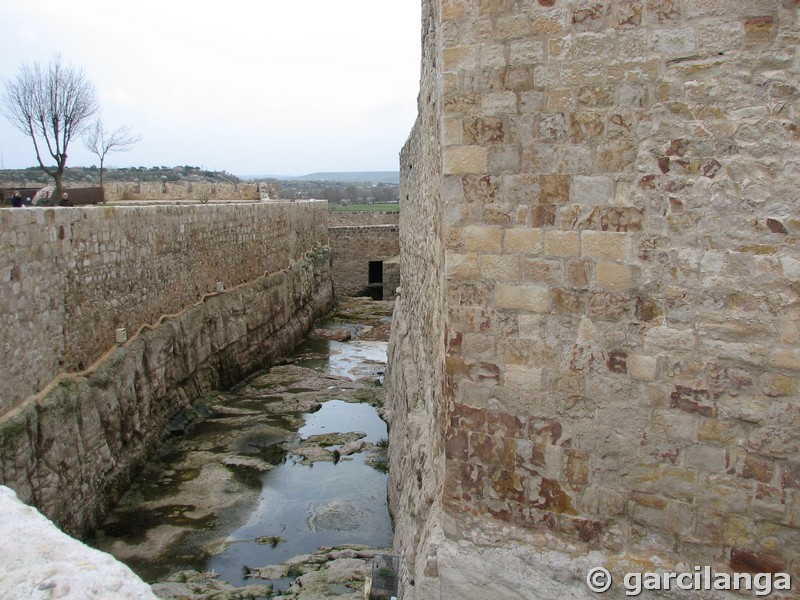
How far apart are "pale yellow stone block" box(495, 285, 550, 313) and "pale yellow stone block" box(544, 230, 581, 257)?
0.19 meters

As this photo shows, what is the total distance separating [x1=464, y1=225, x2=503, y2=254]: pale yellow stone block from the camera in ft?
10.5

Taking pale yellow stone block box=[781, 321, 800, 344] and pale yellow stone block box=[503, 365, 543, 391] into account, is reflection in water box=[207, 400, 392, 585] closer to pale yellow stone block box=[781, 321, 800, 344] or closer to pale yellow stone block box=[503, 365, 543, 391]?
pale yellow stone block box=[503, 365, 543, 391]

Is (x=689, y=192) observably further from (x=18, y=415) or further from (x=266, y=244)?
(x=266, y=244)

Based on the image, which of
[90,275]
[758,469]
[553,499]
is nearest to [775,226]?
[758,469]

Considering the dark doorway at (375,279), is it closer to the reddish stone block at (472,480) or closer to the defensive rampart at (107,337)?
the defensive rampart at (107,337)

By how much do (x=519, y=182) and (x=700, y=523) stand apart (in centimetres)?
175

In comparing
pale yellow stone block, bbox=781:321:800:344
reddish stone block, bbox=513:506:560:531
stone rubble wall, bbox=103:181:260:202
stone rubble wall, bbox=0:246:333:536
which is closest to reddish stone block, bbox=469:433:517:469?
reddish stone block, bbox=513:506:560:531

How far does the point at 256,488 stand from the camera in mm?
8141

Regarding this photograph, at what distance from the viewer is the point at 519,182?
10.2 ft

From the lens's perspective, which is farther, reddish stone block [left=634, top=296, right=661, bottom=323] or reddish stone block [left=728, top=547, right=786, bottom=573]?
reddish stone block [left=634, top=296, right=661, bottom=323]

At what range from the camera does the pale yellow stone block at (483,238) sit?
10.5ft

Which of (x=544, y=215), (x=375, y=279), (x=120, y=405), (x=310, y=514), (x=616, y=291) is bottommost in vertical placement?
(x=310, y=514)

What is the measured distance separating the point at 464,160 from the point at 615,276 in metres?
0.91

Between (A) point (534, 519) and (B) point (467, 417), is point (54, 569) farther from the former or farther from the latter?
(A) point (534, 519)
